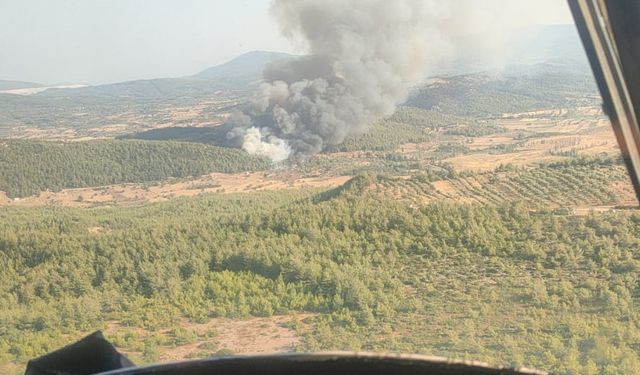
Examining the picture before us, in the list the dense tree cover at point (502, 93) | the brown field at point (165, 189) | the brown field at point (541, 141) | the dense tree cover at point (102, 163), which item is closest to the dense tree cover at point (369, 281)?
the brown field at point (541, 141)

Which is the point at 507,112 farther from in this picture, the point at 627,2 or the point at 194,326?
the point at 627,2

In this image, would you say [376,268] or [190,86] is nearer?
[376,268]

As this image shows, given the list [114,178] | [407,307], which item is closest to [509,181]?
[407,307]

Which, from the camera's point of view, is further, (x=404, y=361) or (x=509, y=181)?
(x=509, y=181)

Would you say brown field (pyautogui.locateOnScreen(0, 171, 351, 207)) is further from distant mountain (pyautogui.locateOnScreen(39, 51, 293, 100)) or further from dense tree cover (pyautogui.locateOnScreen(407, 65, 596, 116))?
distant mountain (pyautogui.locateOnScreen(39, 51, 293, 100))

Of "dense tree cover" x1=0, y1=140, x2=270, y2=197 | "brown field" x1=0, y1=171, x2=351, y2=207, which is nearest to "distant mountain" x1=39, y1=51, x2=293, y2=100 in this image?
"dense tree cover" x1=0, y1=140, x2=270, y2=197

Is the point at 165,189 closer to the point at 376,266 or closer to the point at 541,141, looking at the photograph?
the point at 541,141

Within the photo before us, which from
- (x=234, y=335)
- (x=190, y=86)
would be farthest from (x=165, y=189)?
(x=190, y=86)

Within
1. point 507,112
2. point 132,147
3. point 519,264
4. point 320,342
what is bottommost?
point 507,112
